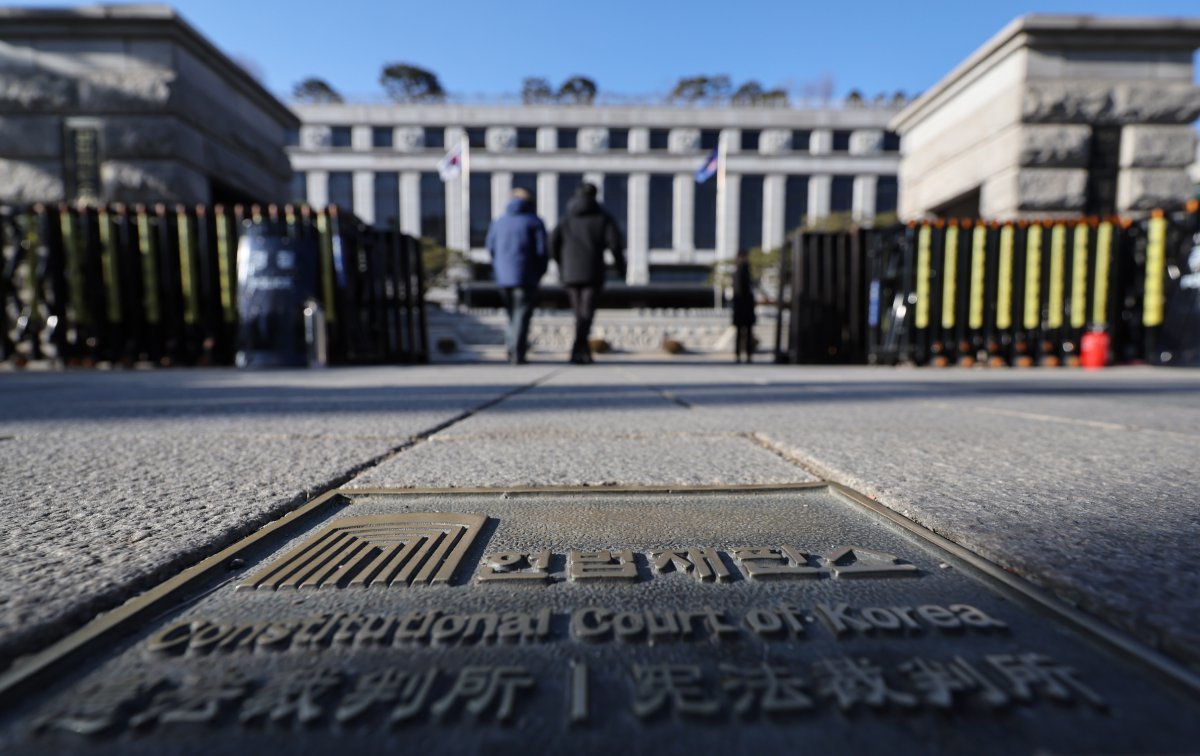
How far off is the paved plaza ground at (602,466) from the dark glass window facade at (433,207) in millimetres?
40481

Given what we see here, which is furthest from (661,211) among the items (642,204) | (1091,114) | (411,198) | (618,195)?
(1091,114)

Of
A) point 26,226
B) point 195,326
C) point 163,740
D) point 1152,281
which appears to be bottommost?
point 163,740

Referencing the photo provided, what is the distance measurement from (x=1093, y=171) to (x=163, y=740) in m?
11.1

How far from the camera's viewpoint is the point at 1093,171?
843 centimetres

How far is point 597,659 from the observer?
25.8 inches

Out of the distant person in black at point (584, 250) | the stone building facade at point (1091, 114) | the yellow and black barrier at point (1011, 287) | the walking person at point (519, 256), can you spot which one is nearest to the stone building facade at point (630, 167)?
the stone building facade at point (1091, 114)

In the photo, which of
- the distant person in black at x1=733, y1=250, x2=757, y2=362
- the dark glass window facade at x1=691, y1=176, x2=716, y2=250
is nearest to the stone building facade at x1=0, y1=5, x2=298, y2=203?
the distant person in black at x1=733, y1=250, x2=757, y2=362

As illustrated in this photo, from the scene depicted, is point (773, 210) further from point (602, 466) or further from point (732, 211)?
point (602, 466)

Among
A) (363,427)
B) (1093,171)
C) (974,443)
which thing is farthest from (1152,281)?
(363,427)

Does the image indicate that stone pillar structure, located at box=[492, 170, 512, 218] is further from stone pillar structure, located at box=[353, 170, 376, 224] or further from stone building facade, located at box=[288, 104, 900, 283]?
stone pillar structure, located at box=[353, 170, 376, 224]

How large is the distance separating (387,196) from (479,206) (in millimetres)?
6247

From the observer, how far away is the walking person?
6.80 metres

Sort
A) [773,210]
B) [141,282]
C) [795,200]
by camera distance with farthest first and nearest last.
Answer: [795,200]
[773,210]
[141,282]

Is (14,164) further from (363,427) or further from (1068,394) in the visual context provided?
(1068,394)
